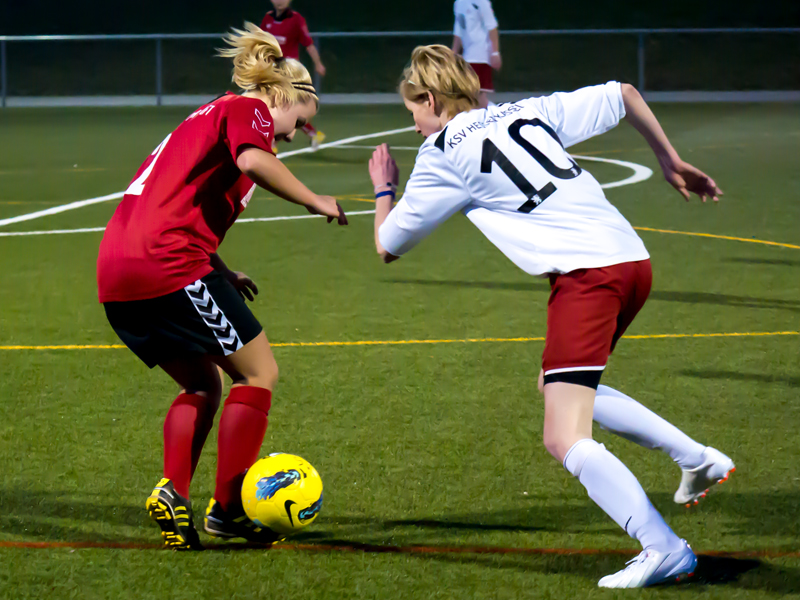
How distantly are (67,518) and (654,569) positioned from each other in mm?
2243

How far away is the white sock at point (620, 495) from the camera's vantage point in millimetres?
3811

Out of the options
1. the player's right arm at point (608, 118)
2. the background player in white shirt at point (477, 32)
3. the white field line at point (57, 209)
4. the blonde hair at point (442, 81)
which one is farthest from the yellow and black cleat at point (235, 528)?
the background player in white shirt at point (477, 32)

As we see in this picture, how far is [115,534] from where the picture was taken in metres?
4.53

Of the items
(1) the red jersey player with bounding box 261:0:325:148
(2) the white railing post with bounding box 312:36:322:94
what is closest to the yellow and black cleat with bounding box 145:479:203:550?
(1) the red jersey player with bounding box 261:0:325:148

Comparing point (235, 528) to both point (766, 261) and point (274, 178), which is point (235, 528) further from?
point (766, 261)

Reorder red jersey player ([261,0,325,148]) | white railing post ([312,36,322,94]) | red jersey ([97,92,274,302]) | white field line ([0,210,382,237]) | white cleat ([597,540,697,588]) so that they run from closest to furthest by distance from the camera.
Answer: white cleat ([597,540,697,588])
red jersey ([97,92,274,302])
white field line ([0,210,382,237])
red jersey player ([261,0,325,148])
white railing post ([312,36,322,94])

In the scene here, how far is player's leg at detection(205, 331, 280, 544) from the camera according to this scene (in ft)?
14.2

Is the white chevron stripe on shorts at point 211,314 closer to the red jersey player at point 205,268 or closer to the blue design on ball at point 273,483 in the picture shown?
the red jersey player at point 205,268

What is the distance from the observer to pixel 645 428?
4.26 m

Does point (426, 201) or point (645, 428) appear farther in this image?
point (645, 428)

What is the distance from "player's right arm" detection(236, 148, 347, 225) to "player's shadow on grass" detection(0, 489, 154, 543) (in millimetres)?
1376

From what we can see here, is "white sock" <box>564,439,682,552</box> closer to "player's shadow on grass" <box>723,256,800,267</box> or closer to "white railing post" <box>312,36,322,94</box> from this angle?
"player's shadow on grass" <box>723,256,800,267</box>

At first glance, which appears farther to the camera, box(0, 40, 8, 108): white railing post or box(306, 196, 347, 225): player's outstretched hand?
box(0, 40, 8, 108): white railing post

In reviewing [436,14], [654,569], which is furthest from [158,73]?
[654,569]
